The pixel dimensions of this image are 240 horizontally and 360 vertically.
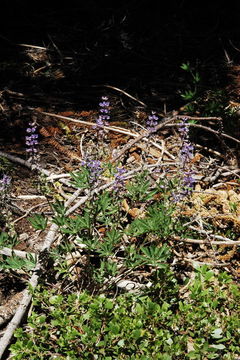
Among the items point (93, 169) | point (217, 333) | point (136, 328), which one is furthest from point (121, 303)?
point (93, 169)

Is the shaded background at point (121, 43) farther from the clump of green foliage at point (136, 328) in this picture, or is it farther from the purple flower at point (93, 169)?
the clump of green foliage at point (136, 328)

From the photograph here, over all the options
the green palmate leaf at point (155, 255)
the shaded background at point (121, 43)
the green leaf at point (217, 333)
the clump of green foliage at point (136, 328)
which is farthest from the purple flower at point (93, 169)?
the shaded background at point (121, 43)

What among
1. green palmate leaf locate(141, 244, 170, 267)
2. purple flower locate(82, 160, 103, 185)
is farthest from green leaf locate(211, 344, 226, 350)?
purple flower locate(82, 160, 103, 185)

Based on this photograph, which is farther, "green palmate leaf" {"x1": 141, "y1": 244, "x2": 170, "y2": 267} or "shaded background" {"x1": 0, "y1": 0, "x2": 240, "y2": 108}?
"shaded background" {"x1": 0, "y1": 0, "x2": 240, "y2": 108}

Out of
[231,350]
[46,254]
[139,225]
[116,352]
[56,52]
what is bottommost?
[231,350]

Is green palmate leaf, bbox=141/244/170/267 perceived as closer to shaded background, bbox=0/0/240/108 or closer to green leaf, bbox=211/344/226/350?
green leaf, bbox=211/344/226/350

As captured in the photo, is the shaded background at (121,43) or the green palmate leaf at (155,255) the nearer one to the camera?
the green palmate leaf at (155,255)

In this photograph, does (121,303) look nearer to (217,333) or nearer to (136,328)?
(136,328)

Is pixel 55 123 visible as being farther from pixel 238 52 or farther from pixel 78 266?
pixel 238 52

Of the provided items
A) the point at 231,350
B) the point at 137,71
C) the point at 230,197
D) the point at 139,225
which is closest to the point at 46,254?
the point at 139,225
